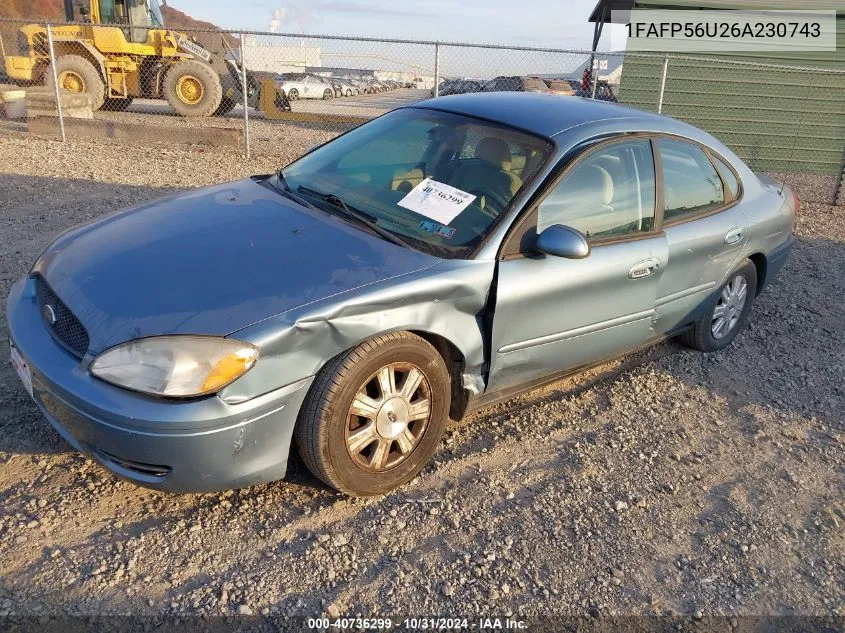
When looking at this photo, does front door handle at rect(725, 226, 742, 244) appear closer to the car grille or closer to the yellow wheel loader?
the car grille

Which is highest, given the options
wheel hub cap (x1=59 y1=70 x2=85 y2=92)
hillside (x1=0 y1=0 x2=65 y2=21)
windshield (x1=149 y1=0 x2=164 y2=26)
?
hillside (x1=0 y1=0 x2=65 y2=21)

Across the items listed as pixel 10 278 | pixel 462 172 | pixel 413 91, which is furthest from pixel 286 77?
pixel 462 172

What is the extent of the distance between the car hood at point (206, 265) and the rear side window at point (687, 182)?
1636mm

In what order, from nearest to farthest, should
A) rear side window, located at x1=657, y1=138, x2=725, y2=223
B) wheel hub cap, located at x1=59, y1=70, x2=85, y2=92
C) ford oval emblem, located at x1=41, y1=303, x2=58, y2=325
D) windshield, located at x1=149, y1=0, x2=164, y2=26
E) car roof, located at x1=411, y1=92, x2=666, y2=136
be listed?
ford oval emblem, located at x1=41, y1=303, x2=58, y2=325
car roof, located at x1=411, y1=92, x2=666, y2=136
rear side window, located at x1=657, y1=138, x2=725, y2=223
wheel hub cap, located at x1=59, y1=70, x2=85, y2=92
windshield, located at x1=149, y1=0, x2=164, y2=26

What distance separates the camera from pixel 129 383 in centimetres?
227

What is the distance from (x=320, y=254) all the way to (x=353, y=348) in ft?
1.48

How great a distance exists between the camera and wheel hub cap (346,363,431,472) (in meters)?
2.63

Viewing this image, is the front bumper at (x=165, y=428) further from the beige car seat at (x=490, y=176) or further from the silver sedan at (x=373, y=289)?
the beige car seat at (x=490, y=176)

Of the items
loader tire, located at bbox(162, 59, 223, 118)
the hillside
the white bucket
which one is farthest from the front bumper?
the hillside

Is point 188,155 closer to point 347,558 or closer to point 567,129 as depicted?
point 567,129

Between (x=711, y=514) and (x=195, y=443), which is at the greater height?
(x=195, y=443)

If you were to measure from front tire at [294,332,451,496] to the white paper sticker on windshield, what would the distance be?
657 millimetres

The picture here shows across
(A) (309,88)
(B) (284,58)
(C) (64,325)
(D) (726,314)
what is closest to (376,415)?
(C) (64,325)

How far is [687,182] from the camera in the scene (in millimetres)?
3816
